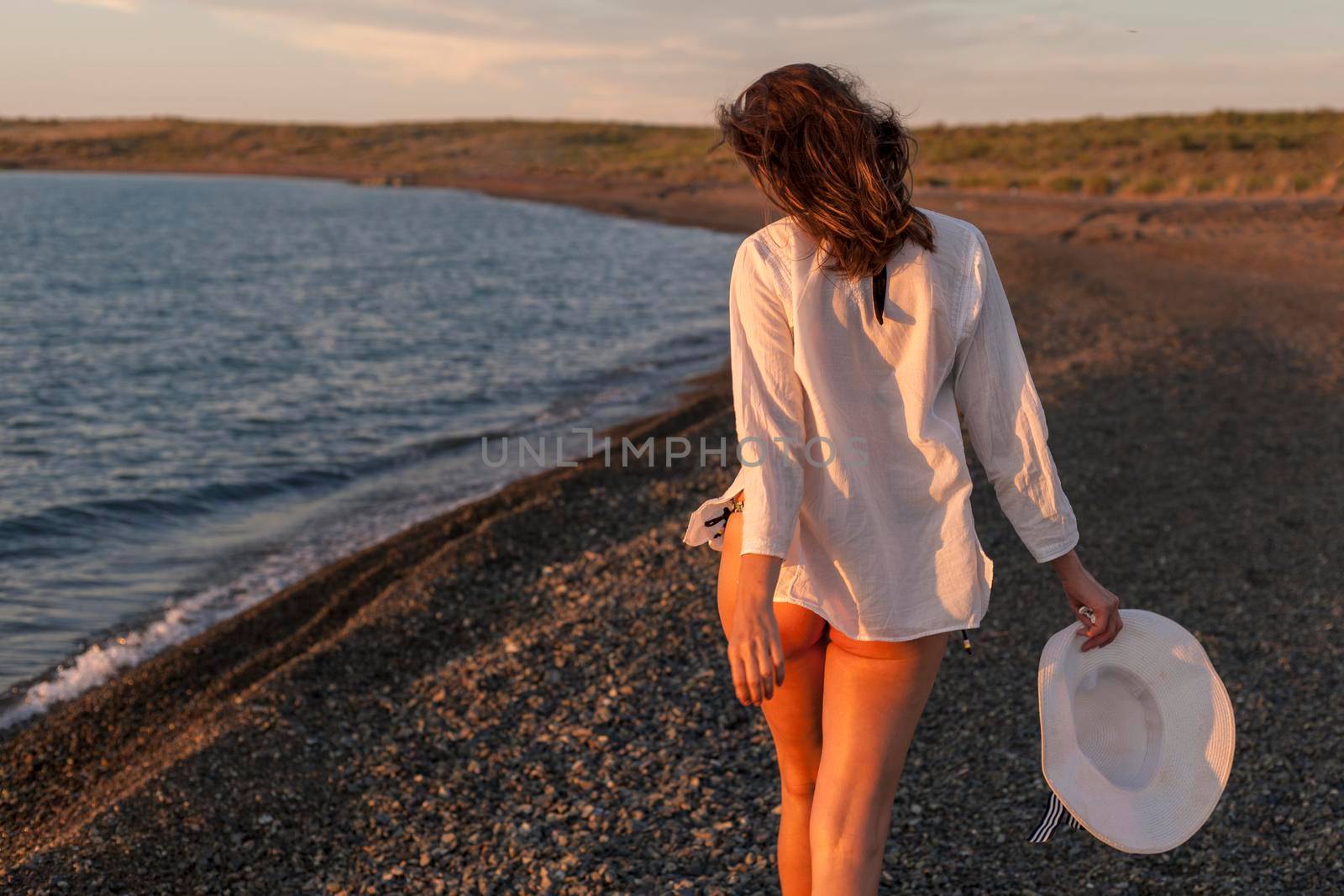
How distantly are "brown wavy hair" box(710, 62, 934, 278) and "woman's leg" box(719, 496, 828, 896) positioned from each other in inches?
24.5

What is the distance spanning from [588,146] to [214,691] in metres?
102

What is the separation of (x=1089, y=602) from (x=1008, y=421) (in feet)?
1.63

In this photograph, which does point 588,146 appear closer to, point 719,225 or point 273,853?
point 719,225

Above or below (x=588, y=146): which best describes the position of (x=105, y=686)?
below

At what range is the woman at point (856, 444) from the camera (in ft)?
6.59

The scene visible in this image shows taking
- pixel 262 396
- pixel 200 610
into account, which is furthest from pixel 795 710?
pixel 262 396

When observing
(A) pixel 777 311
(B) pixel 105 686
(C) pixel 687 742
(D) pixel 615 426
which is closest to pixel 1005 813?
(C) pixel 687 742

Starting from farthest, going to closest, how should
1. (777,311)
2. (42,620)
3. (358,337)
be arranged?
(358,337) < (42,620) < (777,311)

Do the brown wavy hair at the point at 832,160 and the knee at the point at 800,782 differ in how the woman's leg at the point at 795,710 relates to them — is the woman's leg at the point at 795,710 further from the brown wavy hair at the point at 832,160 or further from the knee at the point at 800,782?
the brown wavy hair at the point at 832,160

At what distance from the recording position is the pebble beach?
161 inches

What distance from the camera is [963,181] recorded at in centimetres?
4475

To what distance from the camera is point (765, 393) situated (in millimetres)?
2068

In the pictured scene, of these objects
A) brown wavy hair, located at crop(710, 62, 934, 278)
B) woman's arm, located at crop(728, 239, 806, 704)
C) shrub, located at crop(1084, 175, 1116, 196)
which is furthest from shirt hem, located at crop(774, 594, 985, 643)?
shrub, located at crop(1084, 175, 1116, 196)

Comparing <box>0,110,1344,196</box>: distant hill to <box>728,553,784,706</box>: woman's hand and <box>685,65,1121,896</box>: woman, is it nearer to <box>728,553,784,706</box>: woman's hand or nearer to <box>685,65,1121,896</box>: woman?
<box>685,65,1121,896</box>: woman
